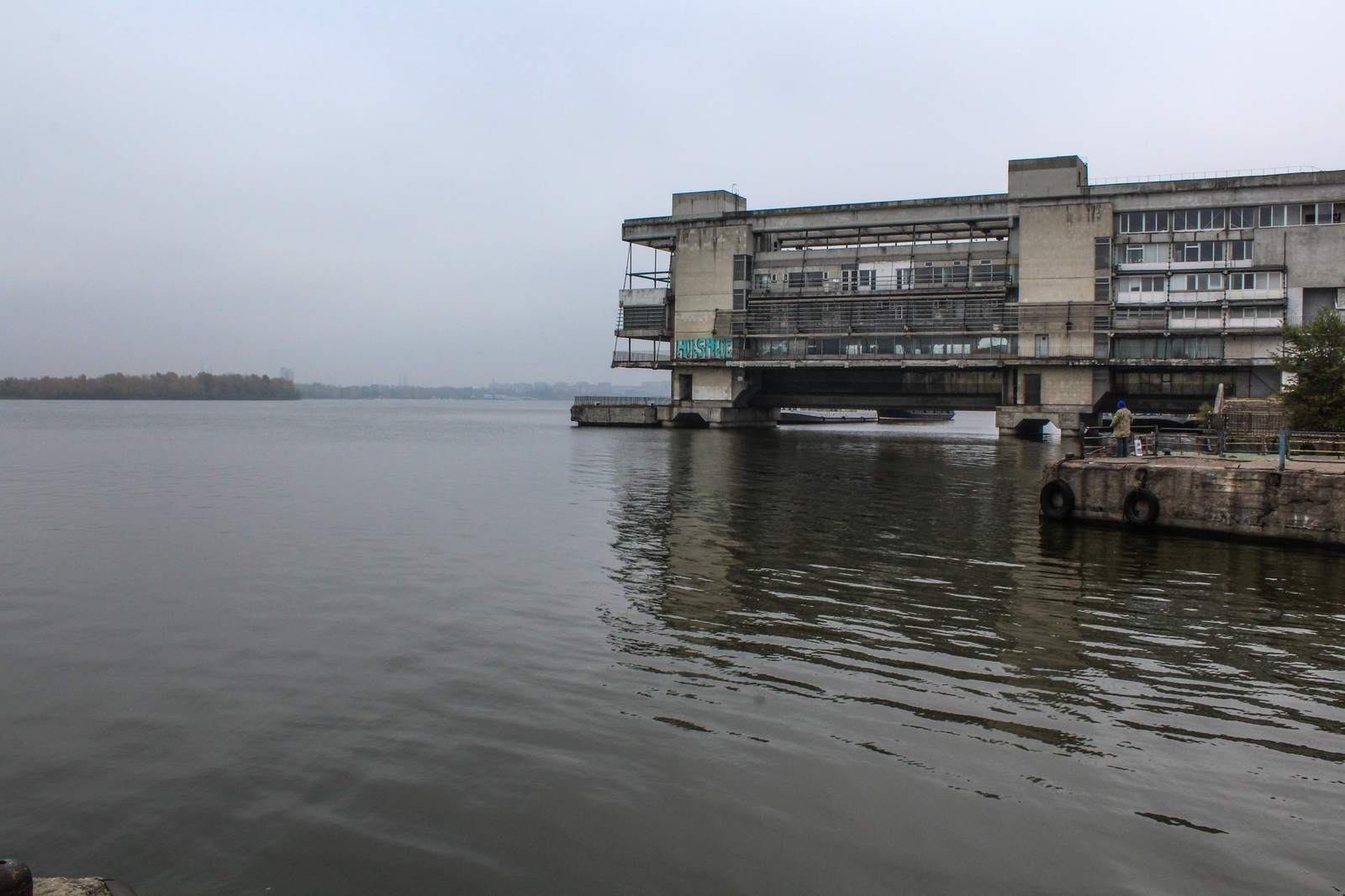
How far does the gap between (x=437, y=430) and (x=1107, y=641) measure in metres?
90.4

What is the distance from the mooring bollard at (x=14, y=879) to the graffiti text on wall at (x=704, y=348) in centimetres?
8941

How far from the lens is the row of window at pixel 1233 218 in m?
74.4

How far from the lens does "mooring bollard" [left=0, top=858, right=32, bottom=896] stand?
4750 millimetres

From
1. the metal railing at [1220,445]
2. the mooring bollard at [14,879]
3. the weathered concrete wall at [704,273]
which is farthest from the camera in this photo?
the weathered concrete wall at [704,273]

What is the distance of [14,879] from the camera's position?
4.78 meters

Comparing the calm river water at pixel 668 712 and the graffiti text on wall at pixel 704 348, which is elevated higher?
the graffiti text on wall at pixel 704 348

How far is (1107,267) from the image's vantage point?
7956 cm

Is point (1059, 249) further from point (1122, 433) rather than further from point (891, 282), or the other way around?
point (1122, 433)

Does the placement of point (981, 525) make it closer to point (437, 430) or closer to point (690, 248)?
point (690, 248)

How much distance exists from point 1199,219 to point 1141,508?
60854 millimetres

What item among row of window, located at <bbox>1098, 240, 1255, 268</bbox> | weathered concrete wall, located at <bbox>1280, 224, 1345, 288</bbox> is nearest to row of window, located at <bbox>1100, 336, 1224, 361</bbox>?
row of window, located at <bbox>1098, 240, 1255, 268</bbox>

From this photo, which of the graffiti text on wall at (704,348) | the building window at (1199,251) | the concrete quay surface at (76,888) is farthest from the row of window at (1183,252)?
the concrete quay surface at (76,888)

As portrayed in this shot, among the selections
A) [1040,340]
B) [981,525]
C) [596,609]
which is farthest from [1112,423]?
[1040,340]

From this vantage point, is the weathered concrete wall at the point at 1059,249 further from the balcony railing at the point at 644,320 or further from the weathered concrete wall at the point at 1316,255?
the balcony railing at the point at 644,320
